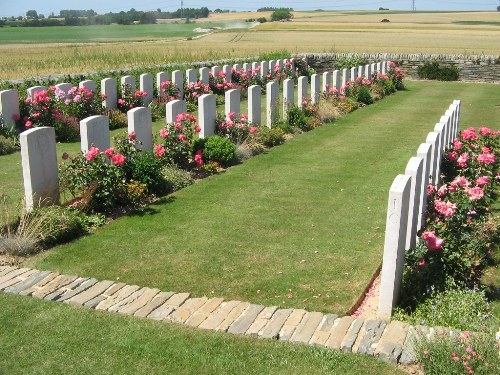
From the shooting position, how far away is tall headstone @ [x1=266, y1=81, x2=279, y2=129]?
42.9 feet

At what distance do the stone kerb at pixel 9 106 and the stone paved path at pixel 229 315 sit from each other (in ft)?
23.9

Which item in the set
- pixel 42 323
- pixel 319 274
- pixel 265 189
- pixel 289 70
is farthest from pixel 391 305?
pixel 289 70

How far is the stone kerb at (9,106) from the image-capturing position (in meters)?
12.1

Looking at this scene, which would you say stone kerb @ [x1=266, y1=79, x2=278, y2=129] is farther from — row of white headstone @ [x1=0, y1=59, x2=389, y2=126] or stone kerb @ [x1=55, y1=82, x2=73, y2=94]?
stone kerb @ [x1=55, y1=82, x2=73, y2=94]

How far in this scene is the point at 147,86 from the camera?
54.0 ft

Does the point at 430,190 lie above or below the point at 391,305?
above

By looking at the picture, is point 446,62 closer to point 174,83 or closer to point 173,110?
point 174,83

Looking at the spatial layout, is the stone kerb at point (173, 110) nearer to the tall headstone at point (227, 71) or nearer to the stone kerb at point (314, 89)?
the stone kerb at point (314, 89)

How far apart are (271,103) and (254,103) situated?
0.84 meters

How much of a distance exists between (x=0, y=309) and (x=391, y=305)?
3.28 m

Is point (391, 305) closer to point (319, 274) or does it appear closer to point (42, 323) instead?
point (319, 274)

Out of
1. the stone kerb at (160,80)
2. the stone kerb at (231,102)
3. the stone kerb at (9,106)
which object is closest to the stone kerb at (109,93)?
the stone kerb at (160,80)

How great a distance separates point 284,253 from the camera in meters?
6.35

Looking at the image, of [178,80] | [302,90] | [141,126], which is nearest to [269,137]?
[302,90]
